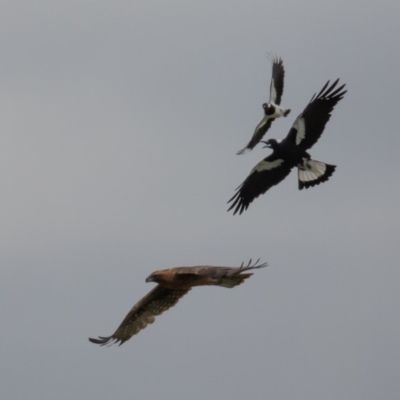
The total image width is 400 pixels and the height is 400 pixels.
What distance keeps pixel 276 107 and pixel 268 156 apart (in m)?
2.65

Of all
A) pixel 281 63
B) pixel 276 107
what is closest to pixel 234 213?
pixel 276 107

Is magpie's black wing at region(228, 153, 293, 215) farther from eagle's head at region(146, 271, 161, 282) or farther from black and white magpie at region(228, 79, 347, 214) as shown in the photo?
eagle's head at region(146, 271, 161, 282)

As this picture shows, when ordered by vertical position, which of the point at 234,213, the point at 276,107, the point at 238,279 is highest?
the point at 276,107

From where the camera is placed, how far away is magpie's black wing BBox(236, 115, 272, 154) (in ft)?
105

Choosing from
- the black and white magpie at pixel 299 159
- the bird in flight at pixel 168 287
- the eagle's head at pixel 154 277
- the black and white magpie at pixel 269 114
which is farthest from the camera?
the black and white magpie at pixel 269 114

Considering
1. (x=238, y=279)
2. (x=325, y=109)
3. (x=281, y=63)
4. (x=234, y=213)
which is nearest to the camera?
(x=238, y=279)

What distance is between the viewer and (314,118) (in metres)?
28.5

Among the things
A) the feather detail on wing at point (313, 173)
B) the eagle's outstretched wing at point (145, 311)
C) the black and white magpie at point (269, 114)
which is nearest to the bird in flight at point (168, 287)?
the eagle's outstretched wing at point (145, 311)

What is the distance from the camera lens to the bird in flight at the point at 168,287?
23422 millimetres

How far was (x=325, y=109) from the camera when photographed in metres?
28.4

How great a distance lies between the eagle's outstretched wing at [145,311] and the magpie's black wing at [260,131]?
21.2 feet

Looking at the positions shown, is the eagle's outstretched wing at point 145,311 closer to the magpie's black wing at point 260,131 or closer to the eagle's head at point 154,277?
the eagle's head at point 154,277

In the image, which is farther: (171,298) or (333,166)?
(333,166)

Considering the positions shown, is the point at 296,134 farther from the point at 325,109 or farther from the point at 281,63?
the point at 281,63
